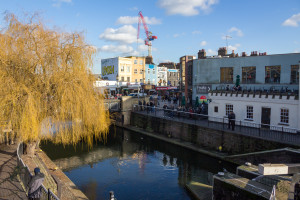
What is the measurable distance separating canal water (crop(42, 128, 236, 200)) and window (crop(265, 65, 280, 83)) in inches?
461

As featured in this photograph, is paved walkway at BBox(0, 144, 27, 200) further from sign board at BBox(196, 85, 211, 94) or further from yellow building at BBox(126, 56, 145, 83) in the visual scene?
yellow building at BBox(126, 56, 145, 83)

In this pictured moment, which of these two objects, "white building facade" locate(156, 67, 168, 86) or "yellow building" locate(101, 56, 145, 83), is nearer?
"yellow building" locate(101, 56, 145, 83)

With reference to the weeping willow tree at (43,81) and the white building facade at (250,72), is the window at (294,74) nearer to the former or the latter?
the white building facade at (250,72)

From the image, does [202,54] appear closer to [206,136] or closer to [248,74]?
[248,74]

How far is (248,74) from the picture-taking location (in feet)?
Answer: 89.5

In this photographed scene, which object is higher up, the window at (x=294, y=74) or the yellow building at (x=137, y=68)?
the yellow building at (x=137, y=68)

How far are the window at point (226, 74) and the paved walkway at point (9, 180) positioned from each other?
23.9m

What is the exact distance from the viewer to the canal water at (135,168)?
48.3 feet

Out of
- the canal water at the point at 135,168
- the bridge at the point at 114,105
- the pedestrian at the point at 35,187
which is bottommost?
the canal water at the point at 135,168

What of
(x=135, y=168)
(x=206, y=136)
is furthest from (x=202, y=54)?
(x=135, y=168)

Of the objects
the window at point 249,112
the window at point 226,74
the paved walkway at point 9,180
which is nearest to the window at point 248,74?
the window at point 226,74

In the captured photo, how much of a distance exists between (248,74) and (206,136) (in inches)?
396

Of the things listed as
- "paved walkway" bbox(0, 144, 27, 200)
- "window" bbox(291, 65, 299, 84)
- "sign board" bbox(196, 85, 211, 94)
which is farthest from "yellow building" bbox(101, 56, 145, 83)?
"paved walkway" bbox(0, 144, 27, 200)

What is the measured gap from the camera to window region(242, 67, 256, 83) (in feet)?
87.8
